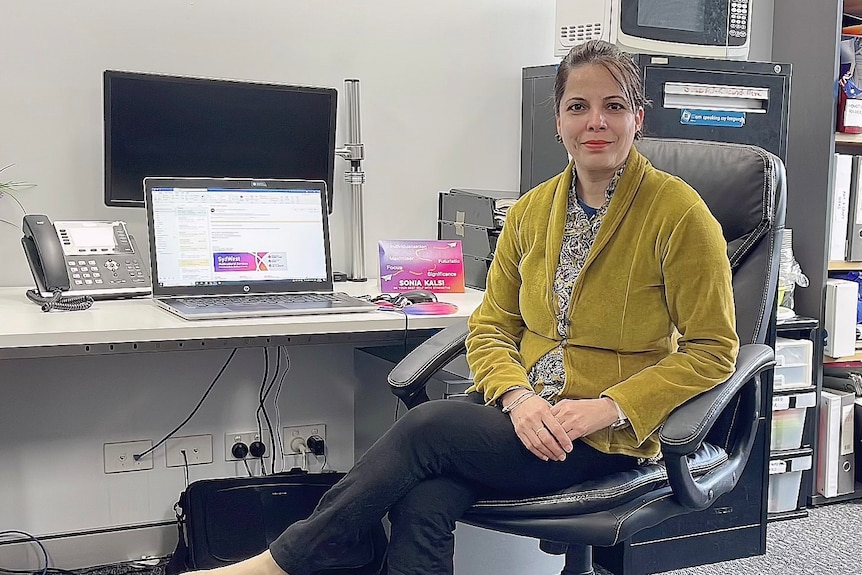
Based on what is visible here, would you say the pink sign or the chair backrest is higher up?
the chair backrest

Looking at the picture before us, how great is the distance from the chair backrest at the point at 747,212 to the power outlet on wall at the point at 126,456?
1480 mm

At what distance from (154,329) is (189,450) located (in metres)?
0.82

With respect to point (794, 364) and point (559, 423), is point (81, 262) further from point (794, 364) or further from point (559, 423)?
point (794, 364)

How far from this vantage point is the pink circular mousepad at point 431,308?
200 cm

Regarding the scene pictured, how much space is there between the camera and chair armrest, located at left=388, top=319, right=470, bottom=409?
1.65 m

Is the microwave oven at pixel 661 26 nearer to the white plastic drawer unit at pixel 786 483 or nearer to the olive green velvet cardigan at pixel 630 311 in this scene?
the olive green velvet cardigan at pixel 630 311

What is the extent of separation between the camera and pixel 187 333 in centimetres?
176

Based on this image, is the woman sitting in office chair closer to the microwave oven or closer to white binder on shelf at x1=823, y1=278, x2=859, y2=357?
the microwave oven

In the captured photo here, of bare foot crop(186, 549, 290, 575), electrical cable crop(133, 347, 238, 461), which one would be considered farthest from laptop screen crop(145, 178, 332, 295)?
bare foot crop(186, 549, 290, 575)

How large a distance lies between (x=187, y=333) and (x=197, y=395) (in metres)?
0.75

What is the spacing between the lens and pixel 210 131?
2225 millimetres

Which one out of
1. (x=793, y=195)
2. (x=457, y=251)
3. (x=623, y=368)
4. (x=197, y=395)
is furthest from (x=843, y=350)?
(x=197, y=395)

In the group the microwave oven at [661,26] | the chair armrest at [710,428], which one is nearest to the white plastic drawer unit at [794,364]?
the microwave oven at [661,26]

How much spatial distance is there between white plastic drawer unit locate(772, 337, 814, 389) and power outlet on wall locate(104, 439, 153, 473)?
171 centimetres
